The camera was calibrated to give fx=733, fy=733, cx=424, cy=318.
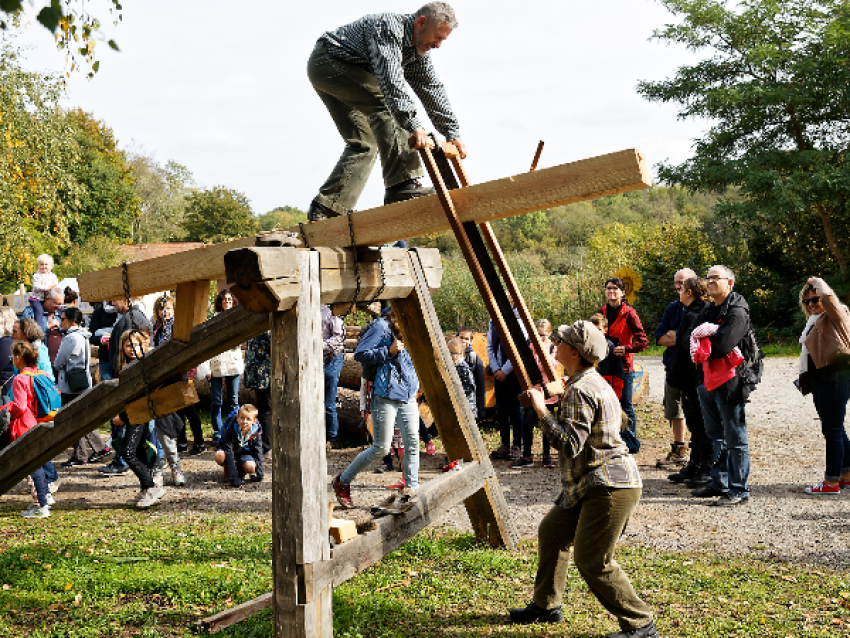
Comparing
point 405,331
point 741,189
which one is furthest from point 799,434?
point 741,189

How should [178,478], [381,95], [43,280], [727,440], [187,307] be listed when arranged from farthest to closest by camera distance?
[43,280] → [178,478] → [727,440] → [187,307] → [381,95]

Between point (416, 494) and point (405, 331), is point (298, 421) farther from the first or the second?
point (405, 331)

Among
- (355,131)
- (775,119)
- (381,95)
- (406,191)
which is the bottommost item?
(406,191)

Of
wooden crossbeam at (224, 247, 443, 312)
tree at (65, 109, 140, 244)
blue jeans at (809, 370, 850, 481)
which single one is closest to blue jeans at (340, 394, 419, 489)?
wooden crossbeam at (224, 247, 443, 312)

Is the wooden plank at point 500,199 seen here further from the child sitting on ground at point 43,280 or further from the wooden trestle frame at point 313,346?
the child sitting on ground at point 43,280

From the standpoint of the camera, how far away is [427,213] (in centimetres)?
381

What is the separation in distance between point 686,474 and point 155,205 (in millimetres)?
65534

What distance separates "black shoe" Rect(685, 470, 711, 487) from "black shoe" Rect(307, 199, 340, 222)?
4.66m

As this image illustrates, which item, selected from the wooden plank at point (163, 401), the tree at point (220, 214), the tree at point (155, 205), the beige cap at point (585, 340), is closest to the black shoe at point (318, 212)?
the wooden plank at point (163, 401)

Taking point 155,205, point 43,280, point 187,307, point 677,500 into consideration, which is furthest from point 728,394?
point 155,205

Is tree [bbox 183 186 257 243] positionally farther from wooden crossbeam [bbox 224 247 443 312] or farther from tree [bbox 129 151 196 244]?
wooden crossbeam [bbox 224 247 443 312]

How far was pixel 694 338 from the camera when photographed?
6430 mm

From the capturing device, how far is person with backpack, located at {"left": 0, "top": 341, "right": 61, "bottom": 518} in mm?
6707

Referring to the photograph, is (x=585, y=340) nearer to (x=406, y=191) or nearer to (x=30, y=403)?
(x=406, y=191)
